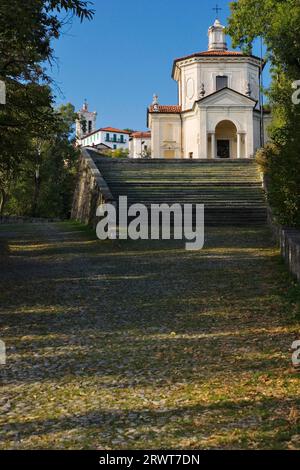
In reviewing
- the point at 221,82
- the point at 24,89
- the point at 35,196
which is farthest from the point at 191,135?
the point at 24,89

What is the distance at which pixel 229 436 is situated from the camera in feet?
12.9

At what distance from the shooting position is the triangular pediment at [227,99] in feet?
145

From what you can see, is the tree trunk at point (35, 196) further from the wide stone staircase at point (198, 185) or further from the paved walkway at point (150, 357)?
the paved walkway at point (150, 357)

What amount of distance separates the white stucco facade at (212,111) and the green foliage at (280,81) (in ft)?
55.5

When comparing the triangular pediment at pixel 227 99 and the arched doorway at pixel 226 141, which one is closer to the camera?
the triangular pediment at pixel 227 99

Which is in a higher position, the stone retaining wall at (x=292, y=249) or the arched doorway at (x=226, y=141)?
the arched doorway at (x=226, y=141)

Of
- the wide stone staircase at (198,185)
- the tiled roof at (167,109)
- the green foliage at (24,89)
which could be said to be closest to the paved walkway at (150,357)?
the green foliage at (24,89)

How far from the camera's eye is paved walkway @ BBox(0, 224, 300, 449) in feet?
13.4

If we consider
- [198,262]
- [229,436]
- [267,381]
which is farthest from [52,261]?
[229,436]

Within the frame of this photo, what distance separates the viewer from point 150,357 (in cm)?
588

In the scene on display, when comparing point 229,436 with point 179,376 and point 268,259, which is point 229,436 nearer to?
point 179,376

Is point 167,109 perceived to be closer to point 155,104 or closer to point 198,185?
point 155,104

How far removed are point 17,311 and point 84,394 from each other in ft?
11.8

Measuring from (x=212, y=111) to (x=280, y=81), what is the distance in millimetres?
18846
